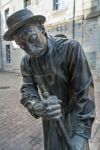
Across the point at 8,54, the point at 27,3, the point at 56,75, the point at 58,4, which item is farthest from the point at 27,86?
the point at 8,54

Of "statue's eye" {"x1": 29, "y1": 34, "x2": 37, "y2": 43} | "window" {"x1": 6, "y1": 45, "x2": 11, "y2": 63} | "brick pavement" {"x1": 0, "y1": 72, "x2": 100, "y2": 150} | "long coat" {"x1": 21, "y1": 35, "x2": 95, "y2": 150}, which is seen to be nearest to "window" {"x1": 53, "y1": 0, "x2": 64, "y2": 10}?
"window" {"x1": 6, "y1": 45, "x2": 11, "y2": 63}

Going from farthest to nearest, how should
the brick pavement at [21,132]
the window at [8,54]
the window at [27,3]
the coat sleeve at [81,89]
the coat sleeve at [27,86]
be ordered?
the window at [8,54] → the window at [27,3] → the brick pavement at [21,132] → the coat sleeve at [27,86] → the coat sleeve at [81,89]

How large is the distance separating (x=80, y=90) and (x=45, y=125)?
514 millimetres

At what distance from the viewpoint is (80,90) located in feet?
4.53

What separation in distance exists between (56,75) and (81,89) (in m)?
0.20

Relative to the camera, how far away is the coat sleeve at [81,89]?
4.45 ft

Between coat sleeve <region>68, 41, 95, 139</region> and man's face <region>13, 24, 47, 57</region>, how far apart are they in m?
0.23

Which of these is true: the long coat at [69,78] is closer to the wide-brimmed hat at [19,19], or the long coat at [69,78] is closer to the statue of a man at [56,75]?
the statue of a man at [56,75]

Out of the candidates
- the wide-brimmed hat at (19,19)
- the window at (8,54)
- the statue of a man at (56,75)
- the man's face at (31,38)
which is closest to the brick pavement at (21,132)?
the statue of a man at (56,75)

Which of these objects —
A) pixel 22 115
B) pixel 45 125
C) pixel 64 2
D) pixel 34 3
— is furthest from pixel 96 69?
pixel 45 125

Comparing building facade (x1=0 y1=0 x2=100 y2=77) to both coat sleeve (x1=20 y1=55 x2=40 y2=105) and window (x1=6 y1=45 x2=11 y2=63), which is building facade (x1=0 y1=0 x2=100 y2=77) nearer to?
window (x1=6 y1=45 x2=11 y2=63)

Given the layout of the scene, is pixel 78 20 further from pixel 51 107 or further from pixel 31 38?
pixel 51 107

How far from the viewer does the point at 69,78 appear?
144 centimetres

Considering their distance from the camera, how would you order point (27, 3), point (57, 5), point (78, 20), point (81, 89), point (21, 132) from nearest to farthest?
point (81, 89) → point (21, 132) → point (78, 20) → point (57, 5) → point (27, 3)
